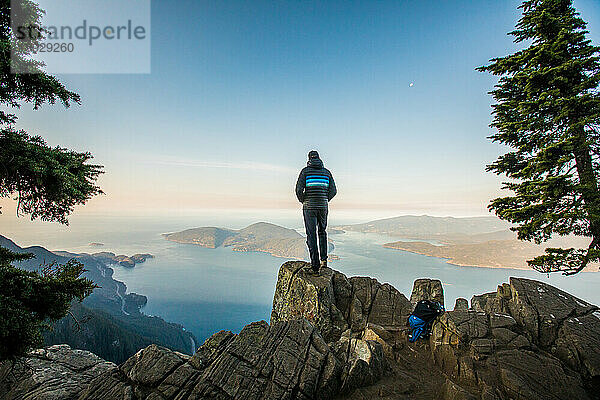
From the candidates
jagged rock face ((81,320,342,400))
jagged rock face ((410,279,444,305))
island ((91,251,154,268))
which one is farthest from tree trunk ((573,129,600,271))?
island ((91,251,154,268))

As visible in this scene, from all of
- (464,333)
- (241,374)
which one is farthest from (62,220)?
(464,333)

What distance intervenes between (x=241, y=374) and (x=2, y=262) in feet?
21.6

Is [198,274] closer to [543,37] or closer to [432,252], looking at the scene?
[432,252]

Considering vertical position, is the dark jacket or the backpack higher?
the dark jacket

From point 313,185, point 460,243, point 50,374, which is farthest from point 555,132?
point 460,243

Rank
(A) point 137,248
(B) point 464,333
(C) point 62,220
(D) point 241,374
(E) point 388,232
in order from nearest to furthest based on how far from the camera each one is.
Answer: (D) point 241,374 < (B) point 464,333 < (C) point 62,220 < (A) point 137,248 < (E) point 388,232

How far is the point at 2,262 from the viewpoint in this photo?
534cm

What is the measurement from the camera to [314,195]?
8047 mm

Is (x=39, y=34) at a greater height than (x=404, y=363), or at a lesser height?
greater

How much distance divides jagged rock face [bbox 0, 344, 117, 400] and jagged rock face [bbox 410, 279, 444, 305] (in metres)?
10.7

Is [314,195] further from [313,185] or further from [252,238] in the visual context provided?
[252,238]

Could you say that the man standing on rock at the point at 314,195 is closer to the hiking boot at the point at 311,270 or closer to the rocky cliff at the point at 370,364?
the hiking boot at the point at 311,270

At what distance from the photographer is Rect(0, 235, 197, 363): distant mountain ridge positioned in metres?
31.0

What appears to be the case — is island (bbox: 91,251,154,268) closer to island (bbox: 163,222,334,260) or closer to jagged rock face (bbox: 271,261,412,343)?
island (bbox: 163,222,334,260)
